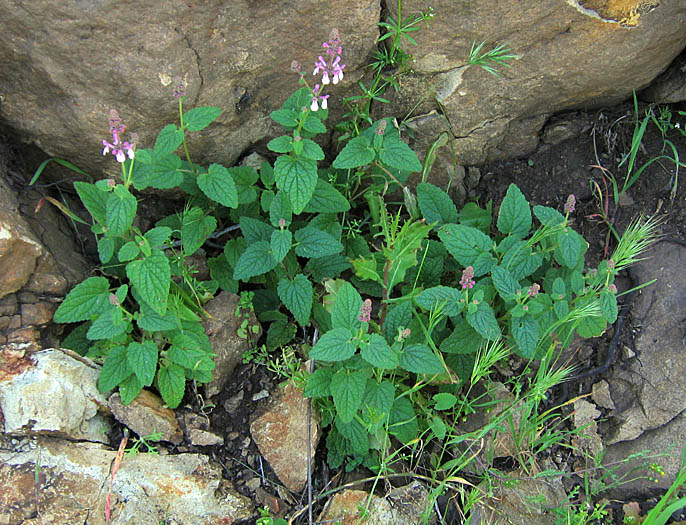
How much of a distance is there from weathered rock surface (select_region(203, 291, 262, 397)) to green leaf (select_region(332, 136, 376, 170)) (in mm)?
885

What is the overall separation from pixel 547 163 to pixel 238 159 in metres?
1.74

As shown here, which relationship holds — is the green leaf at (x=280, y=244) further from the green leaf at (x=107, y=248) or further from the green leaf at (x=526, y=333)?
the green leaf at (x=526, y=333)

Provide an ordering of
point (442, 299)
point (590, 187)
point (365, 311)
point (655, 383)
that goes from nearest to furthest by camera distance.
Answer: point (365, 311) < point (442, 299) < point (655, 383) < point (590, 187)

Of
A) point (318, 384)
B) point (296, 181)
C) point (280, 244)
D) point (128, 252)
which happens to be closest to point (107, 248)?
point (128, 252)

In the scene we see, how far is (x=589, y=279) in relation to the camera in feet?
8.66

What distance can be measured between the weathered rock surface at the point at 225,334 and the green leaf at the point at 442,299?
0.86 m

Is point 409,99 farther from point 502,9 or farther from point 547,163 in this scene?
point 547,163

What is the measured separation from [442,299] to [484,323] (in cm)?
21

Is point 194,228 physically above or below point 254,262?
above

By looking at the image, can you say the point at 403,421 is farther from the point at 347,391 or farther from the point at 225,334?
the point at 225,334

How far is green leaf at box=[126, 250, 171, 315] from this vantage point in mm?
2379

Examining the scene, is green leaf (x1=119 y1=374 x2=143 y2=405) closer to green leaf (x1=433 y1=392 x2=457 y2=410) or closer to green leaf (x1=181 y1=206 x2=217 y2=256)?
green leaf (x1=181 y1=206 x2=217 y2=256)

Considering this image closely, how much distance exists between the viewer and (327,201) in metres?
2.81

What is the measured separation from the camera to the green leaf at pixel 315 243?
2740 millimetres
